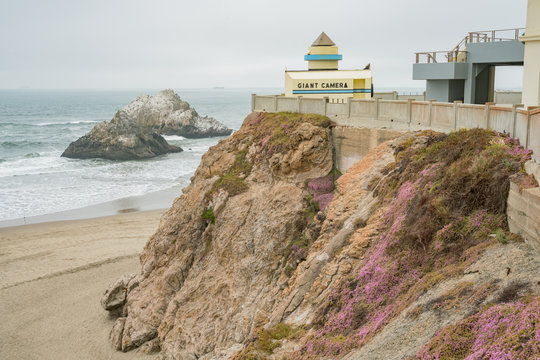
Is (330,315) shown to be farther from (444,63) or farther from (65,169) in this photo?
(65,169)

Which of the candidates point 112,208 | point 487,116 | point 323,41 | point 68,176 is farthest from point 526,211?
point 68,176

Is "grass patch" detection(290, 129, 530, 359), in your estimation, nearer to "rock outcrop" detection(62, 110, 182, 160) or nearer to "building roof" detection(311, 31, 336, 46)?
"building roof" detection(311, 31, 336, 46)

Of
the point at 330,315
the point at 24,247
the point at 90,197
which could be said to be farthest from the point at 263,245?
the point at 90,197

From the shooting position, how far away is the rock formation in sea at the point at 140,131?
6775 centimetres

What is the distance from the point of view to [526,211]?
1030cm

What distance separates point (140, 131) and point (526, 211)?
65499 millimetres

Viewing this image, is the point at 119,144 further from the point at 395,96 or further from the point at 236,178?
the point at 236,178

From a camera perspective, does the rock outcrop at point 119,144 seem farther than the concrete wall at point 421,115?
Yes

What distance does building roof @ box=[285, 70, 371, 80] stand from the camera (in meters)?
26.7

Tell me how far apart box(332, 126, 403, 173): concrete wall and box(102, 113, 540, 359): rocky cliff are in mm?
497

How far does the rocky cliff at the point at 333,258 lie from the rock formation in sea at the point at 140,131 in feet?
146

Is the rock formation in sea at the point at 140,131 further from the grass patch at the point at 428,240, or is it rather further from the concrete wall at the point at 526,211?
the concrete wall at the point at 526,211

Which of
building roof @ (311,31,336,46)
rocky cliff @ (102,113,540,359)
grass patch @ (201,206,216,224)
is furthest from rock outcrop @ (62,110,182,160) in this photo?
grass patch @ (201,206,216,224)

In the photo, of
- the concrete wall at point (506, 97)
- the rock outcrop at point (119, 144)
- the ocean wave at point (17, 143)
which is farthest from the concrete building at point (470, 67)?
the ocean wave at point (17, 143)
